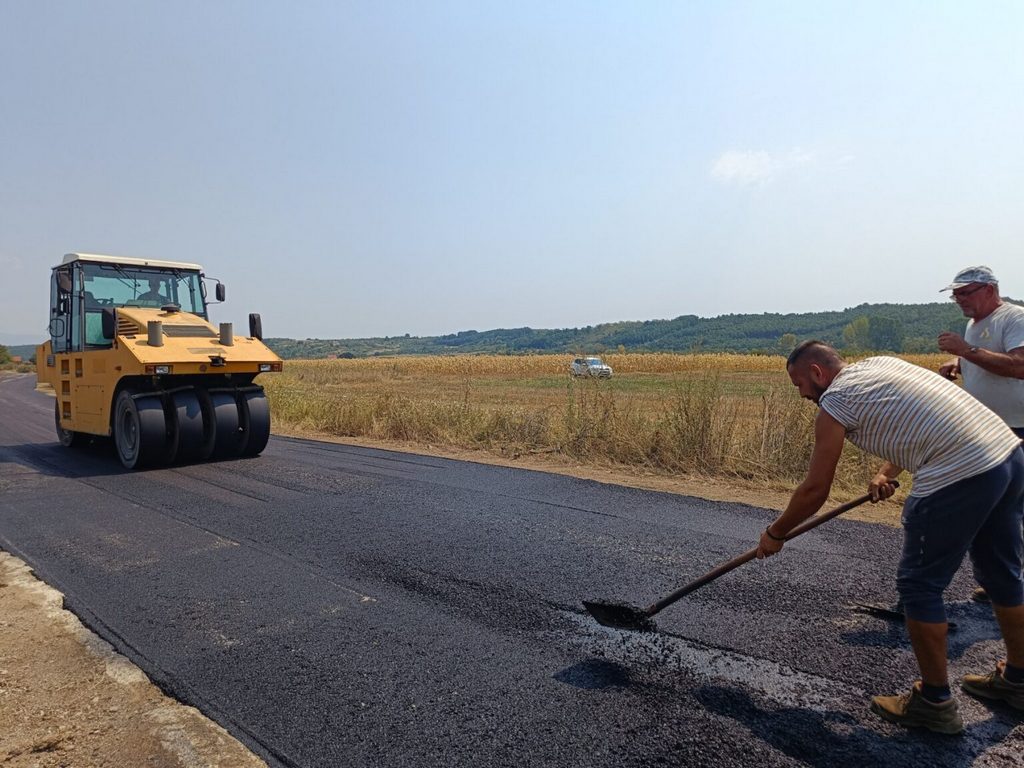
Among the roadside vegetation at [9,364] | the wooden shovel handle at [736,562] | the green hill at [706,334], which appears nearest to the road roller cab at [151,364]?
the wooden shovel handle at [736,562]

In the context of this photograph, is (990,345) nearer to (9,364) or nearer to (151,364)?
(151,364)

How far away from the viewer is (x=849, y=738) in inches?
104

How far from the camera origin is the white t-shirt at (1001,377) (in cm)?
372

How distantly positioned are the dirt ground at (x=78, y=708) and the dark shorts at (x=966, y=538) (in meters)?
2.64

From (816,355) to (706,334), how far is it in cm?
10244

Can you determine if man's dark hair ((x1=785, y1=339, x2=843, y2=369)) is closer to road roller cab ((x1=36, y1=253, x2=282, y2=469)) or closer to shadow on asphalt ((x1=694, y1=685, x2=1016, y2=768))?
shadow on asphalt ((x1=694, y1=685, x2=1016, y2=768))

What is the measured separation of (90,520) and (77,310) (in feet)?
16.4

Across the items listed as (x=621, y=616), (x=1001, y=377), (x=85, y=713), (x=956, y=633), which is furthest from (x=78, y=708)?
(x=1001, y=377)

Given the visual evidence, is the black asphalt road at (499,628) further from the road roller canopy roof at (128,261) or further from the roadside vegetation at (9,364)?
the roadside vegetation at (9,364)

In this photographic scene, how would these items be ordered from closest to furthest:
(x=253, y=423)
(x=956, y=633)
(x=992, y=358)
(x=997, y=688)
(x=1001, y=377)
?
(x=997, y=688), (x=956, y=633), (x=992, y=358), (x=1001, y=377), (x=253, y=423)

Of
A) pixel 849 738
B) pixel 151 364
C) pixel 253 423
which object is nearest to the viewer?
pixel 849 738

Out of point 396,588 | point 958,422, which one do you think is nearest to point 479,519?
point 396,588

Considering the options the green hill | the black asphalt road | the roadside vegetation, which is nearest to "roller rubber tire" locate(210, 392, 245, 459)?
the black asphalt road

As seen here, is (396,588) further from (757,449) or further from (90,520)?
(757,449)
